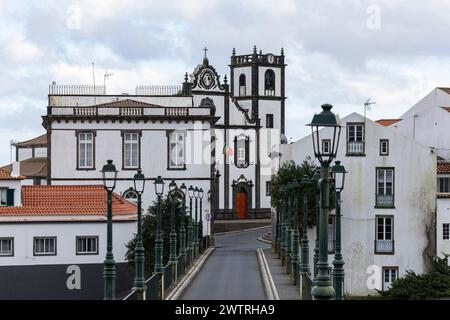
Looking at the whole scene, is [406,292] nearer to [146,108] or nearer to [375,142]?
[375,142]

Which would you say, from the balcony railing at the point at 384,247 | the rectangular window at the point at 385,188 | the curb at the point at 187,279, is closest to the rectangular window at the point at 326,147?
the curb at the point at 187,279

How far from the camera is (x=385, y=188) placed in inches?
2699

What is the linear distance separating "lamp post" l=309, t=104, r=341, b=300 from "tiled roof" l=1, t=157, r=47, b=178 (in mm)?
83006

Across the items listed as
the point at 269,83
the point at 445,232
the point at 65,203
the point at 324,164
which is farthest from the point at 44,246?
the point at 269,83

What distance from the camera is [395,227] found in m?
68.2

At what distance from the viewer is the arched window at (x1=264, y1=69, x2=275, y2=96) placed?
362 feet

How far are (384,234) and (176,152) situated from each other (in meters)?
17.1

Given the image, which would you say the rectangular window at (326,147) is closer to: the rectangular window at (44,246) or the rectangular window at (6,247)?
the rectangular window at (6,247)

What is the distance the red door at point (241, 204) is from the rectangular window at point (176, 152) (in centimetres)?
2320

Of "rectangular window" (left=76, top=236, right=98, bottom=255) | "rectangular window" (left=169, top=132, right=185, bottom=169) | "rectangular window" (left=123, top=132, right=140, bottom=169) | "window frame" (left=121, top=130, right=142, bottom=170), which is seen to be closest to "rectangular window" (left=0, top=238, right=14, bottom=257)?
"rectangular window" (left=76, top=236, right=98, bottom=255)

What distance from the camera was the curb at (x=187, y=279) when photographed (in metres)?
37.3

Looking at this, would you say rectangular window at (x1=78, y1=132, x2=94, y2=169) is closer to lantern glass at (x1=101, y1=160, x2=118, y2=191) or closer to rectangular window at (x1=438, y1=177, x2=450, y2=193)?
rectangular window at (x1=438, y1=177, x2=450, y2=193)

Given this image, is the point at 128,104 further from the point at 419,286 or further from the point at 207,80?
the point at 419,286
